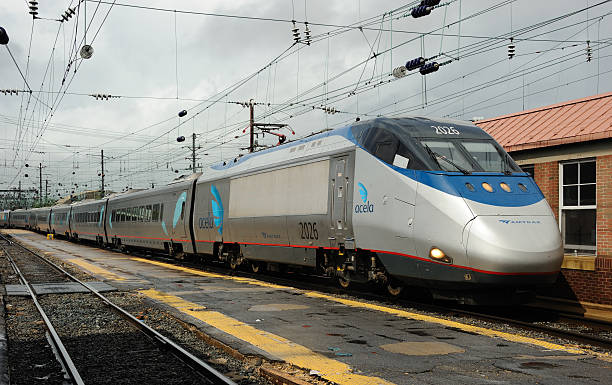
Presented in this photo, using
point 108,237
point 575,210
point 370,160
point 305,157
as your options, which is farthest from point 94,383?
point 108,237

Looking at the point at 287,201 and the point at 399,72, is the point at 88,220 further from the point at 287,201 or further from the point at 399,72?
the point at 399,72

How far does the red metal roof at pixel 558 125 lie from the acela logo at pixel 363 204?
4483 mm

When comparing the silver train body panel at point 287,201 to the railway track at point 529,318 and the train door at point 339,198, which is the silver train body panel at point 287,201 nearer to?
the train door at point 339,198

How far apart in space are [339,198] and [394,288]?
221 centimetres

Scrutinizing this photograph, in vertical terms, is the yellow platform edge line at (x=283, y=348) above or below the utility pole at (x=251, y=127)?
below

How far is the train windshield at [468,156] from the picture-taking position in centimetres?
996

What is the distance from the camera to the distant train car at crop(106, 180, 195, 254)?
2223cm

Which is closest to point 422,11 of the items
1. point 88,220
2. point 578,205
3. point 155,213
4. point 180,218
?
point 578,205

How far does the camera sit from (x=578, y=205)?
476 inches

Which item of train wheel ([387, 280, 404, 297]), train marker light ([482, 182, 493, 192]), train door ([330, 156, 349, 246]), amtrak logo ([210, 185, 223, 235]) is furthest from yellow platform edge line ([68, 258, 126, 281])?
train marker light ([482, 182, 493, 192])

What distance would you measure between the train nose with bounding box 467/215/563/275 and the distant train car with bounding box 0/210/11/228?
3985 inches

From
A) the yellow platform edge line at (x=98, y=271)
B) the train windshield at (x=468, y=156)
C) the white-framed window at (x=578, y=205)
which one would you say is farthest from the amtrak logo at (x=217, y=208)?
the white-framed window at (x=578, y=205)

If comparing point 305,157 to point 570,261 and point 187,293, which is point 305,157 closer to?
point 187,293

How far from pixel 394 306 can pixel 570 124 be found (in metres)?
6.03
